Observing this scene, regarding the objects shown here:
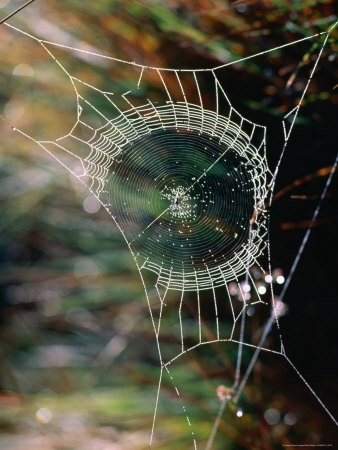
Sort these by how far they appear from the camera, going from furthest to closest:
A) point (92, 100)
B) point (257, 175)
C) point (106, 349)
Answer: point (106, 349) < point (92, 100) < point (257, 175)

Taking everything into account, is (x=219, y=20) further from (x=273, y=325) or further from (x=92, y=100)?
(x=273, y=325)

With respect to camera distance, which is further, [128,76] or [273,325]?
[128,76]

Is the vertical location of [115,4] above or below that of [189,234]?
above

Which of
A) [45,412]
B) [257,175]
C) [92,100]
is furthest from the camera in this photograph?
[92,100]

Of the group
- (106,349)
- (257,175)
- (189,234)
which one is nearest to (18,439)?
(106,349)

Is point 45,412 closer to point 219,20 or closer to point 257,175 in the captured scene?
point 257,175

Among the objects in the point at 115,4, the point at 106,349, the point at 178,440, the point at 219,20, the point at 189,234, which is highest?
the point at 115,4

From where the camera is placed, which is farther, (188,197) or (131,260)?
(131,260)
